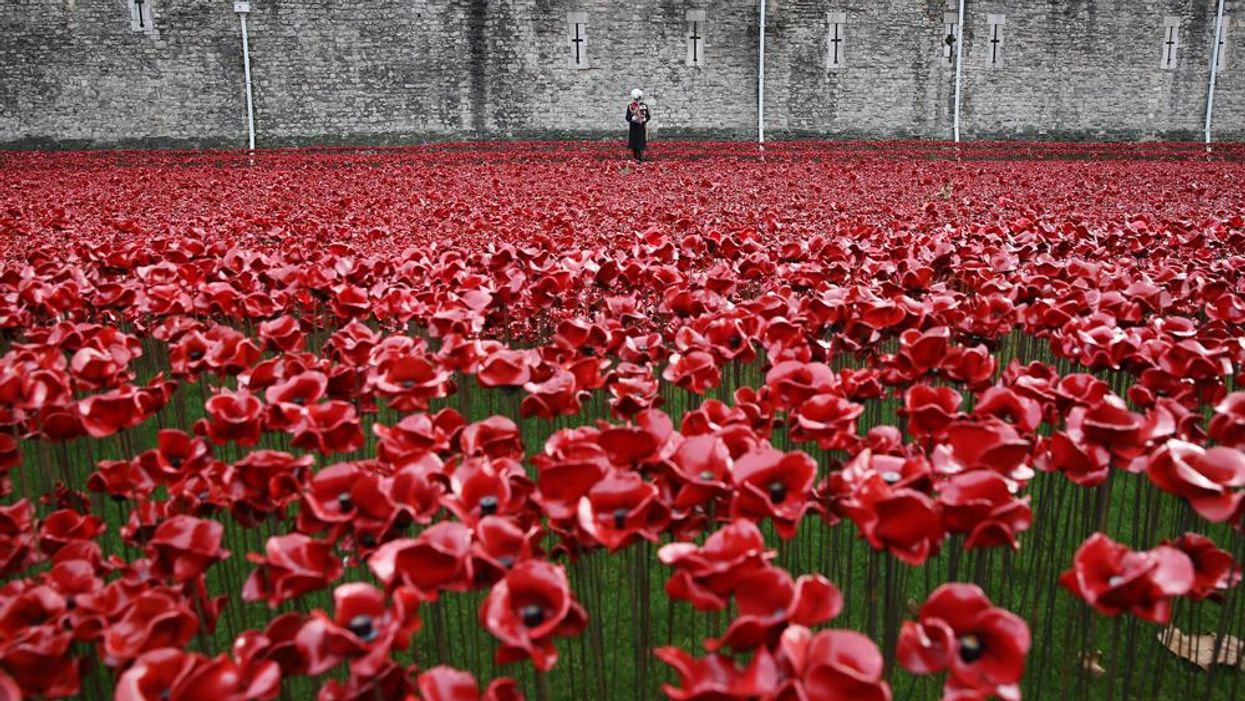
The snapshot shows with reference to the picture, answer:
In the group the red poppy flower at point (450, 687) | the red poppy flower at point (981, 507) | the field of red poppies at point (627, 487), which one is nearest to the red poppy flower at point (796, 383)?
the field of red poppies at point (627, 487)

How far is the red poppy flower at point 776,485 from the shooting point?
1.40 metres

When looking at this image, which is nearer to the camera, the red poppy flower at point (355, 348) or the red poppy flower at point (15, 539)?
the red poppy flower at point (15, 539)

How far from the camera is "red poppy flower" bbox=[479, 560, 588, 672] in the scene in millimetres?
1133

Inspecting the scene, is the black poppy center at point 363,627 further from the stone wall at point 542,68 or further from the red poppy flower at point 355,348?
the stone wall at point 542,68

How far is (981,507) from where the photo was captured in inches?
53.0

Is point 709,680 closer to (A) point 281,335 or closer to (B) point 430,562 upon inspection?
(B) point 430,562

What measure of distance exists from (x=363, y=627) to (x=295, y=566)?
0.63 feet

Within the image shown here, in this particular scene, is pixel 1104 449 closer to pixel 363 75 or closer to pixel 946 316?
pixel 946 316

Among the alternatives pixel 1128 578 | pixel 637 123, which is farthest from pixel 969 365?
pixel 637 123

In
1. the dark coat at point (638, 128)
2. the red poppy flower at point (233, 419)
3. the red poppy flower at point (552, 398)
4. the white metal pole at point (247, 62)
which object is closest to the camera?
the red poppy flower at point (233, 419)

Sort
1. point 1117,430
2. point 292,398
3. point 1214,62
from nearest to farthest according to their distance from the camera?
point 1117,430 → point 292,398 → point 1214,62

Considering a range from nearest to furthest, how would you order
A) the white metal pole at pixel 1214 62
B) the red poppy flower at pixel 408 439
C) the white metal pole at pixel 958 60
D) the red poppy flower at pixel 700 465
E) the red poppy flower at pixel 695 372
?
the red poppy flower at pixel 700 465, the red poppy flower at pixel 408 439, the red poppy flower at pixel 695 372, the white metal pole at pixel 958 60, the white metal pole at pixel 1214 62

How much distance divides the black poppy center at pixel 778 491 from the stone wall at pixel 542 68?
980 inches

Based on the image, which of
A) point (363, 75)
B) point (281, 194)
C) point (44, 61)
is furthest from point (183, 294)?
point (44, 61)
